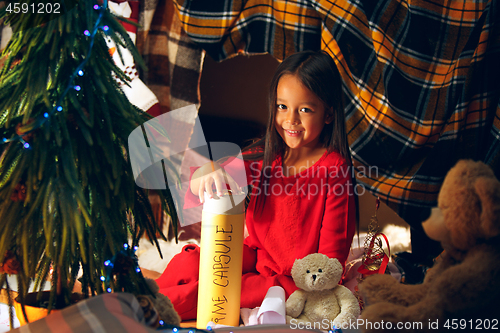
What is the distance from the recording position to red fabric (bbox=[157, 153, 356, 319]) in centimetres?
63

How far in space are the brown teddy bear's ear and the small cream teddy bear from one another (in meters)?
0.24

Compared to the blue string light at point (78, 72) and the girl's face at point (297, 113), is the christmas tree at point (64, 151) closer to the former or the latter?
the blue string light at point (78, 72)

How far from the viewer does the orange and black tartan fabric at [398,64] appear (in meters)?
0.50

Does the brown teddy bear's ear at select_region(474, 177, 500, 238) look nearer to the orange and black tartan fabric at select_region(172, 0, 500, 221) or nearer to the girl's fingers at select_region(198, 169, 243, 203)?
the orange and black tartan fabric at select_region(172, 0, 500, 221)

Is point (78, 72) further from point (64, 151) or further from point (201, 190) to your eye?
point (201, 190)

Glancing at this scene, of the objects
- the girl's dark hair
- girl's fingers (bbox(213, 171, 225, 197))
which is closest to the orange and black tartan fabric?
the girl's dark hair

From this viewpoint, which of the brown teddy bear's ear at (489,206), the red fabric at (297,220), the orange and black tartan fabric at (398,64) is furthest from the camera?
the red fabric at (297,220)

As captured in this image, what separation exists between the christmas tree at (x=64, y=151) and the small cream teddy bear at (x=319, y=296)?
239 mm

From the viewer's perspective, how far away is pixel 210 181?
0.54 meters

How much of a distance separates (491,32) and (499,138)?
0.50ft

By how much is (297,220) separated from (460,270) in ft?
1.04

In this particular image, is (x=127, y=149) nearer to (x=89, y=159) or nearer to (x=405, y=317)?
(x=89, y=159)

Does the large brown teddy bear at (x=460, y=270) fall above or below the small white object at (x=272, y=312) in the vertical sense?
above

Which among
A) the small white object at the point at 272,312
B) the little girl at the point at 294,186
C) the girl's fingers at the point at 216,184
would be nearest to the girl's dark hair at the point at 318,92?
the little girl at the point at 294,186
